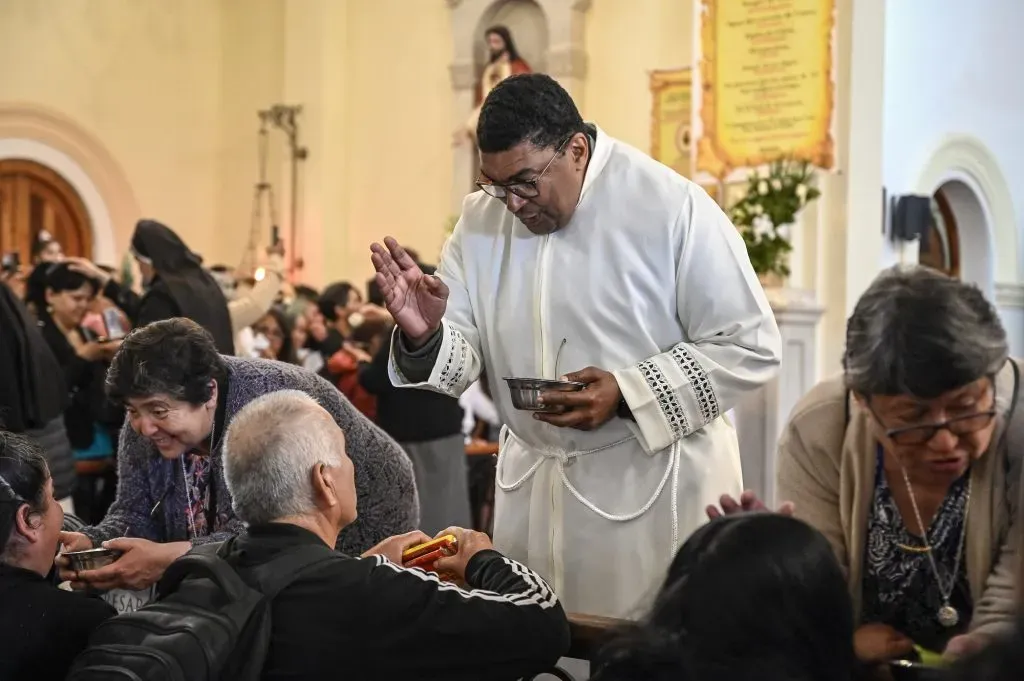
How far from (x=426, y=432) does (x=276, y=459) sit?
3732 millimetres

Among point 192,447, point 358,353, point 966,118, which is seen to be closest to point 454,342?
point 192,447

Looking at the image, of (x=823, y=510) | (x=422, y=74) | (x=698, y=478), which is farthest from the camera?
(x=422, y=74)

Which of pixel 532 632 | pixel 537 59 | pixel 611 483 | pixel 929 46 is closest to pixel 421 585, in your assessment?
pixel 532 632

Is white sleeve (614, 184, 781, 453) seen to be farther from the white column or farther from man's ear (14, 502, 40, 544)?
the white column

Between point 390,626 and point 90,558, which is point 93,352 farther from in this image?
point 390,626

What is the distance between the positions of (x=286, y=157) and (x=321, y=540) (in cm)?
1159

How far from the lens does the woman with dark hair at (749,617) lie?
156 centimetres

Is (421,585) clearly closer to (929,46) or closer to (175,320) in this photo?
(175,320)

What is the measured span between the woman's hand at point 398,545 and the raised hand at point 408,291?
1.43 ft

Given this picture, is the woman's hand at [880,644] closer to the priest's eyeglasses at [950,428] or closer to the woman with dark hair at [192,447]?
the priest's eyeglasses at [950,428]

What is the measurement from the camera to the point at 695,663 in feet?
5.11

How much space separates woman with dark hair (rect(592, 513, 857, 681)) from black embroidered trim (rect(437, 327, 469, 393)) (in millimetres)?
1352

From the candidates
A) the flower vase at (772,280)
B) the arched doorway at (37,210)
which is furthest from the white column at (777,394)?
the arched doorway at (37,210)

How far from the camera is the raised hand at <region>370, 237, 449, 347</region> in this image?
9.19 ft
